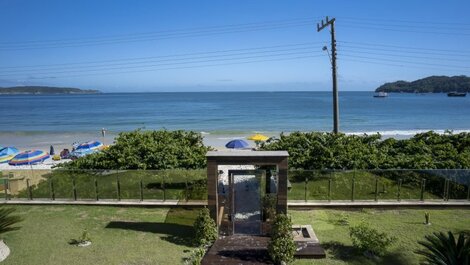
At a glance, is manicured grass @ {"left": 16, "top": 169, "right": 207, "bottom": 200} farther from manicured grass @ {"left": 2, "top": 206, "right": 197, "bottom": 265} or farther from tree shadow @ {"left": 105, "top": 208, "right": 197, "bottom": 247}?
tree shadow @ {"left": 105, "top": 208, "right": 197, "bottom": 247}

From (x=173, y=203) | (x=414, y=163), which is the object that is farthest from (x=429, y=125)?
(x=173, y=203)

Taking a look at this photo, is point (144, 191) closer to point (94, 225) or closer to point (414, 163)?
point (94, 225)

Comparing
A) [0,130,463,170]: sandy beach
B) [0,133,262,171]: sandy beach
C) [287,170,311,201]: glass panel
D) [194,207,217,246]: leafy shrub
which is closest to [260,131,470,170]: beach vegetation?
[287,170,311,201]: glass panel

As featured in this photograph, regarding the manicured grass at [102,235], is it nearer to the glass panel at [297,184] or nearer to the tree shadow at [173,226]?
the tree shadow at [173,226]

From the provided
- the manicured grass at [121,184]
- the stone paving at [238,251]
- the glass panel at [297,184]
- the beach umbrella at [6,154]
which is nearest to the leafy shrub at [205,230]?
the stone paving at [238,251]

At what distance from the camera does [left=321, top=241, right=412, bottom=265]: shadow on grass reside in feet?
34.4

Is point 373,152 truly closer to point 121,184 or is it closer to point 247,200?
point 247,200

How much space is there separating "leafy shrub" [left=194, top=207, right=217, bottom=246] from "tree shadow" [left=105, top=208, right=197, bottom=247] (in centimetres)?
41

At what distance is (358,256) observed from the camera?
10859 mm

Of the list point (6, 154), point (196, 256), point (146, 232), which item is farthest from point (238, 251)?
point (6, 154)

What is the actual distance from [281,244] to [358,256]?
2.45 m

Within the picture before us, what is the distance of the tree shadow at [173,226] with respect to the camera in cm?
1238

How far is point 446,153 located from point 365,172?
6627mm

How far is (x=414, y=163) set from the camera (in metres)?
18.5
